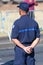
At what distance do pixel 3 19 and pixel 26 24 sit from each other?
13.8 meters

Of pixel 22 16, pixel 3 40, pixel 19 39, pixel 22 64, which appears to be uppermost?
pixel 22 16

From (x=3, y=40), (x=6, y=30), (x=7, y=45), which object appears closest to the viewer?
(x=7, y=45)

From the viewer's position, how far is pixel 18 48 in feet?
20.6

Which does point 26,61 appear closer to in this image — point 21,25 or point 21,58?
point 21,58

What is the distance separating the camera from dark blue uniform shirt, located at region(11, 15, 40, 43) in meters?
6.24

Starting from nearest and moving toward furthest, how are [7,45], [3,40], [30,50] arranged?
[30,50] < [7,45] < [3,40]

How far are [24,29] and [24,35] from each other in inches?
4.5

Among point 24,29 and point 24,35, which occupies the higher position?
point 24,29

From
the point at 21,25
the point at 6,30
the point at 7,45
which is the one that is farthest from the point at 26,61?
the point at 6,30

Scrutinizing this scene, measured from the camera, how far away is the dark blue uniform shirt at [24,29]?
624 cm

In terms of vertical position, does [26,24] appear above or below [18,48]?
above

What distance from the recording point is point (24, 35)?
6.27m

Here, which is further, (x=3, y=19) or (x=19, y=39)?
(x=3, y=19)

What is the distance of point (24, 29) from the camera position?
6266 millimetres
